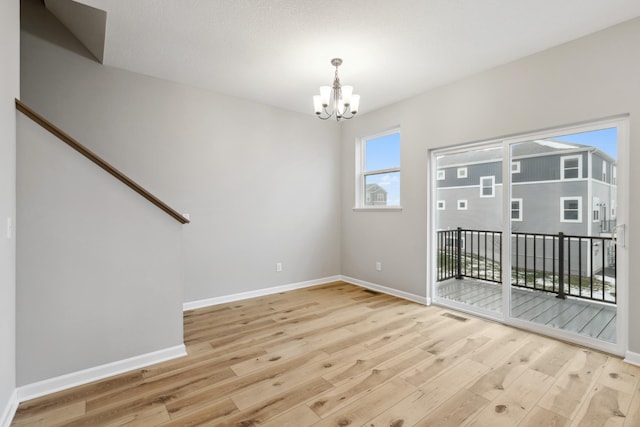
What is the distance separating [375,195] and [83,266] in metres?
3.64

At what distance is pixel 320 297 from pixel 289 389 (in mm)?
2074

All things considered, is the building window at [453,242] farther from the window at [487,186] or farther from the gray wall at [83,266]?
the gray wall at [83,266]

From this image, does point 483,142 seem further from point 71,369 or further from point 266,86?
point 71,369

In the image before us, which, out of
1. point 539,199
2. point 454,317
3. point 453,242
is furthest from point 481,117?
point 454,317

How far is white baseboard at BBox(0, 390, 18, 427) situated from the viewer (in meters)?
1.61

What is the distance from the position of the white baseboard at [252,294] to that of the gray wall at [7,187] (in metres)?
1.79

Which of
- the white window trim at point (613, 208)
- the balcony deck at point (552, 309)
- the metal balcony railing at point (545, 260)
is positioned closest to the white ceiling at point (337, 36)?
the white window trim at point (613, 208)

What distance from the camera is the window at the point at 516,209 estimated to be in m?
3.07

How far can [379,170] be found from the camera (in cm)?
454

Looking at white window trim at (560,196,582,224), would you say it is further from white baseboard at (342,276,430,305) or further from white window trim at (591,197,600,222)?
white baseboard at (342,276,430,305)

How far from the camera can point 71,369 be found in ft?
6.67

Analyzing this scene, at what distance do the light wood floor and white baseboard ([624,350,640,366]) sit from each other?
0.08m

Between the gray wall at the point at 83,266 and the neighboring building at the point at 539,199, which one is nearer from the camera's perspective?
the gray wall at the point at 83,266

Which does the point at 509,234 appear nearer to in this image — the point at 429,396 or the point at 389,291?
the point at 389,291
